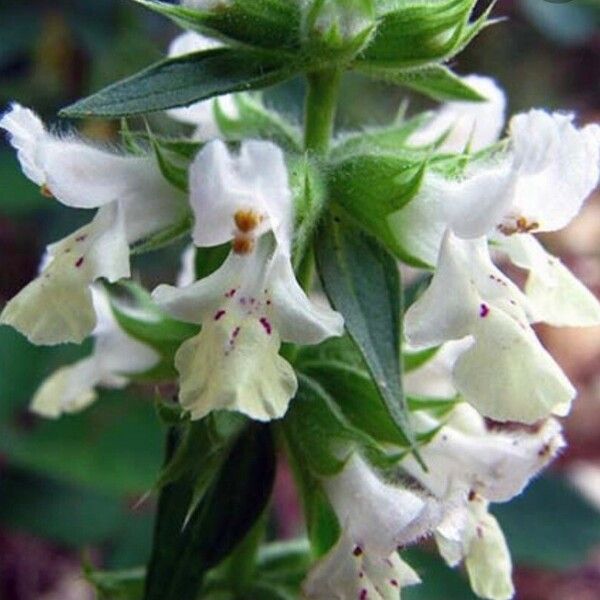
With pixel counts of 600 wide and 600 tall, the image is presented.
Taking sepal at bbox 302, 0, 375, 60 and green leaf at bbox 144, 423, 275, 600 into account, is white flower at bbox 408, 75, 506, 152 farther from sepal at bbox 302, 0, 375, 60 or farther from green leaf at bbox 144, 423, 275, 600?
green leaf at bbox 144, 423, 275, 600

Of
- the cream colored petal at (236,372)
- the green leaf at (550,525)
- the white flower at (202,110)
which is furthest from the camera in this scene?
the green leaf at (550,525)

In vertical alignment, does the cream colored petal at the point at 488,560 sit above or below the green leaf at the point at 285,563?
above

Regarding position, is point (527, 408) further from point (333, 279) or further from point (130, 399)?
point (130, 399)

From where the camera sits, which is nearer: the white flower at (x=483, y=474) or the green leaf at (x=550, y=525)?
Result: the white flower at (x=483, y=474)

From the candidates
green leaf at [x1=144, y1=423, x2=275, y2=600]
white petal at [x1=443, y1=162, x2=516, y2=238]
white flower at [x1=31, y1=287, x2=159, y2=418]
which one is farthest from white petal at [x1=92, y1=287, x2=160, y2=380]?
white petal at [x1=443, y1=162, x2=516, y2=238]

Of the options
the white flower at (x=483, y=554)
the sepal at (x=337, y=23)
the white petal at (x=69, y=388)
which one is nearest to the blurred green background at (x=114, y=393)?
the white petal at (x=69, y=388)

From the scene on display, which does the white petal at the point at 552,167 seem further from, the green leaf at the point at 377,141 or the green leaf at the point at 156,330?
the green leaf at the point at 156,330
